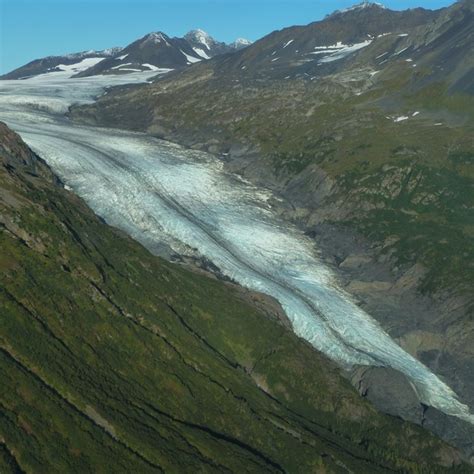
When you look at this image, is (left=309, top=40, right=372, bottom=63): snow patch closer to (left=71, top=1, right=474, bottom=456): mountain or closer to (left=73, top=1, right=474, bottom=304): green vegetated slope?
(left=71, top=1, right=474, bottom=456): mountain

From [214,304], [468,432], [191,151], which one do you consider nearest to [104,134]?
[191,151]

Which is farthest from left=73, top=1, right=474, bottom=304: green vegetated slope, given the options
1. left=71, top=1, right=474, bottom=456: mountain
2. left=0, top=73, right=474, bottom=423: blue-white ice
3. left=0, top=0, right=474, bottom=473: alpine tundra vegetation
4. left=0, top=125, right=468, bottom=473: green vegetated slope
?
left=0, top=125, right=468, bottom=473: green vegetated slope

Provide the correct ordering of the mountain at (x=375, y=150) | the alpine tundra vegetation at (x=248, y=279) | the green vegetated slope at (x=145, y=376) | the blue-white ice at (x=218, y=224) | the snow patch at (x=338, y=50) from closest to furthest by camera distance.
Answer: the green vegetated slope at (x=145, y=376) < the alpine tundra vegetation at (x=248, y=279) < the blue-white ice at (x=218, y=224) < the mountain at (x=375, y=150) < the snow patch at (x=338, y=50)

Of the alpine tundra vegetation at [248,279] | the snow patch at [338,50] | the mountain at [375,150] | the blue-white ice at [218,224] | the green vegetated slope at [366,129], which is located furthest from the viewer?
the snow patch at [338,50]

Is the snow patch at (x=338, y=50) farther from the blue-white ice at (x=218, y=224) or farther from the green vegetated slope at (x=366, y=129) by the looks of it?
the blue-white ice at (x=218, y=224)

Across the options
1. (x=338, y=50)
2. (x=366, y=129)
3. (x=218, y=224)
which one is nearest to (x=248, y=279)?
(x=218, y=224)

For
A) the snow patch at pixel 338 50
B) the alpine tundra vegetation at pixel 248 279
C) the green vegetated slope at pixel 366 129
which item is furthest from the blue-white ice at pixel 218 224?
the snow patch at pixel 338 50
